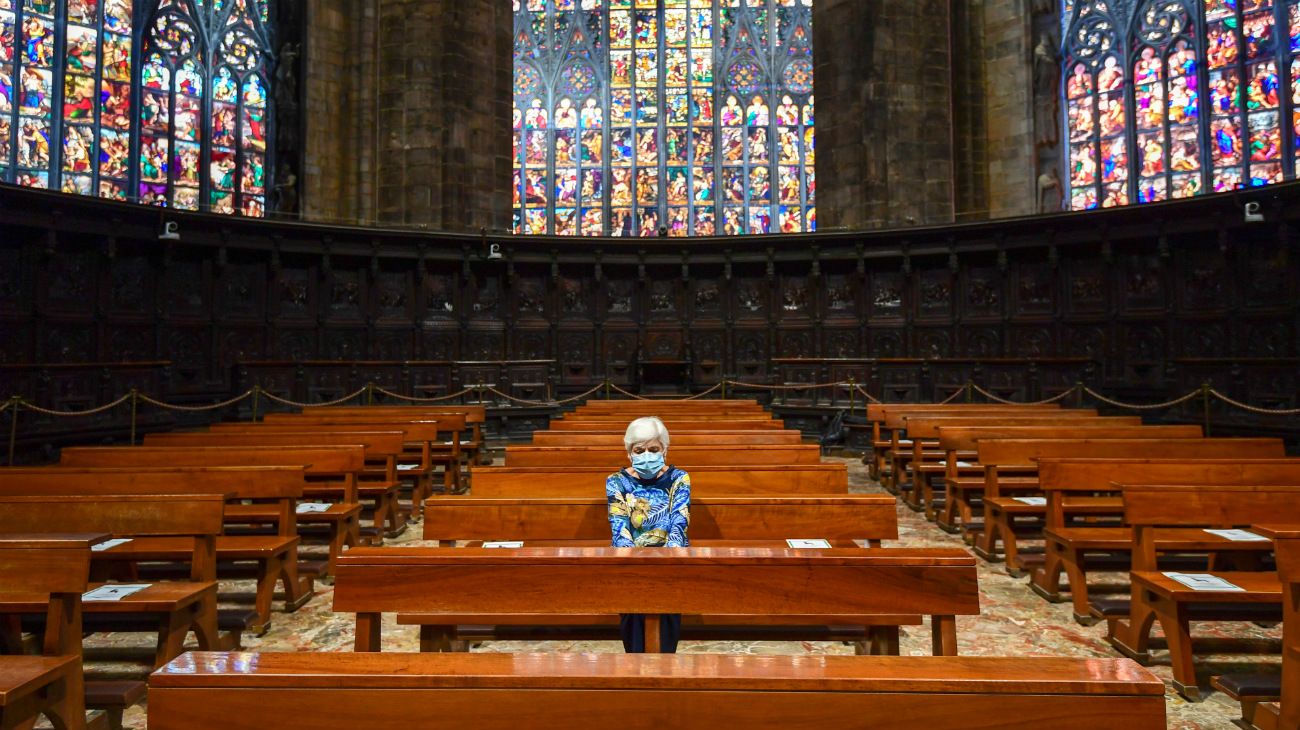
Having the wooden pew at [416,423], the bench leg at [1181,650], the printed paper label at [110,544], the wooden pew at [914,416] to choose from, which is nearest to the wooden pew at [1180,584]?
the bench leg at [1181,650]

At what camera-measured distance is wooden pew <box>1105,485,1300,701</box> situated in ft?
12.2

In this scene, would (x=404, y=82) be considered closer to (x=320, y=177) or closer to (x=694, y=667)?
(x=320, y=177)

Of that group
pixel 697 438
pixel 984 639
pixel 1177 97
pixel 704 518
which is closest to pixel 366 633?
pixel 704 518

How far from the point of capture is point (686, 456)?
5.57m

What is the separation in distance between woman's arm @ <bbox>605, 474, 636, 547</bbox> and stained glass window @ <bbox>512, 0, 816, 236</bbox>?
1759cm

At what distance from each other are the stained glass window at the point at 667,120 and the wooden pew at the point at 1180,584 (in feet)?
56.1

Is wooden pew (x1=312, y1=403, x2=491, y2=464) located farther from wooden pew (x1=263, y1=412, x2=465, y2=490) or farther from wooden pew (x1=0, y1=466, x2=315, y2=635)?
wooden pew (x1=0, y1=466, x2=315, y2=635)

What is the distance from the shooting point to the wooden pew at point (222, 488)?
462 cm

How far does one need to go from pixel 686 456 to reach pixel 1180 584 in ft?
9.69

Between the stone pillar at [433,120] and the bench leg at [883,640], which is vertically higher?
the stone pillar at [433,120]

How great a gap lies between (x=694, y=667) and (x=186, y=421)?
13.7 meters

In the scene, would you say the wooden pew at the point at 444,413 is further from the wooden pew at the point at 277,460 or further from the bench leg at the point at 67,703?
the bench leg at the point at 67,703

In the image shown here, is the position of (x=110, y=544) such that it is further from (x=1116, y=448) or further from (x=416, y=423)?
(x=1116, y=448)

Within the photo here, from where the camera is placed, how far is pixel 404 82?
1795 cm
